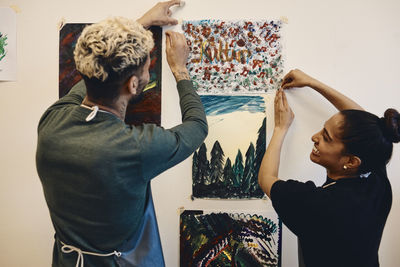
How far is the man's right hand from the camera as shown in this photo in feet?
3.50

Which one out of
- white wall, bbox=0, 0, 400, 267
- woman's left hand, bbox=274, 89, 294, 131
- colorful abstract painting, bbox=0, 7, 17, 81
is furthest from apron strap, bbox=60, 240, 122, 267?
colorful abstract painting, bbox=0, 7, 17, 81

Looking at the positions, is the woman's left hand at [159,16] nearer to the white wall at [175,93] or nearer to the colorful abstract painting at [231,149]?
the white wall at [175,93]

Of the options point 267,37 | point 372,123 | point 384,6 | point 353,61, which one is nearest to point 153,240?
point 372,123

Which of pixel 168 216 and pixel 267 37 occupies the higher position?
pixel 267 37

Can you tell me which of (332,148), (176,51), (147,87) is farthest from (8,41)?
(332,148)

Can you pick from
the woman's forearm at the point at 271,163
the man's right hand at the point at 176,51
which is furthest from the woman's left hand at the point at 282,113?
the man's right hand at the point at 176,51

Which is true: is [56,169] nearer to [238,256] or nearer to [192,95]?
[192,95]

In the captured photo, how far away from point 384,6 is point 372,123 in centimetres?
66

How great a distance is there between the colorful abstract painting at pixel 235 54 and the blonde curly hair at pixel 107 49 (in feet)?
1.61

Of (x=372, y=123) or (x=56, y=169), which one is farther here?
(x=372, y=123)

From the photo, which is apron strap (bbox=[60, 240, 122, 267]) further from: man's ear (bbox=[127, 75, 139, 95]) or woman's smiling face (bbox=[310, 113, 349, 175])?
woman's smiling face (bbox=[310, 113, 349, 175])

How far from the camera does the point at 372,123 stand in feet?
2.78

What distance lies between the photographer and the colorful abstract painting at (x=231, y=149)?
1.18 meters

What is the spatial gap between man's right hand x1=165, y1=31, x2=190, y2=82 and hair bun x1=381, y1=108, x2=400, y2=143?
714mm
